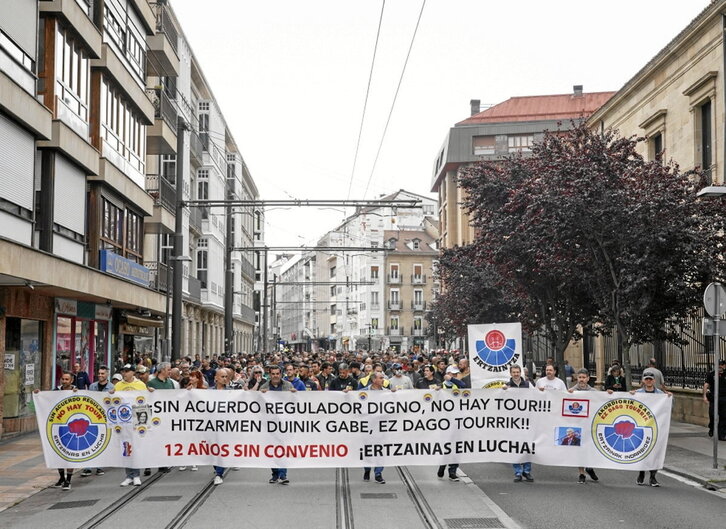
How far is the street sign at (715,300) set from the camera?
14945mm

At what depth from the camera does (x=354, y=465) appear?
13.2 meters

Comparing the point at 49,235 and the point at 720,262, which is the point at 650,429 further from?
the point at 49,235

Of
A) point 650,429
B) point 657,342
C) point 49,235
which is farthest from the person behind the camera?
point 657,342

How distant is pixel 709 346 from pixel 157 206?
1794 centimetres

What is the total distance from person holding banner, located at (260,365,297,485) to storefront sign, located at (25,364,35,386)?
852cm

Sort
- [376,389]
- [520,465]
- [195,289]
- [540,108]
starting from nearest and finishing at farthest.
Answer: [520,465] < [376,389] < [195,289] < [540,108]

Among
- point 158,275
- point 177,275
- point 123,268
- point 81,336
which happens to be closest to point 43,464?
point 81,336

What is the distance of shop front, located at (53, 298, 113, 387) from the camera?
22.6m

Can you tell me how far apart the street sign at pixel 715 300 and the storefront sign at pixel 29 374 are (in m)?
14.0

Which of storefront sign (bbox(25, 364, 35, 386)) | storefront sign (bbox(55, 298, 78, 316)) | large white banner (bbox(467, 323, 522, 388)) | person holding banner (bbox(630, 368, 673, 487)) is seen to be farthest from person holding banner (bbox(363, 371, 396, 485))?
storefront sign (bbox(55, 298, 78, 316))

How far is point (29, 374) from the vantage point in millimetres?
20938

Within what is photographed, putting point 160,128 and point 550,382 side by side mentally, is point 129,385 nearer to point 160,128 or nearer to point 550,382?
point 550,382

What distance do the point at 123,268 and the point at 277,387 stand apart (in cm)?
1328

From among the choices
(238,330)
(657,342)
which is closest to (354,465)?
Result: (657,342)
